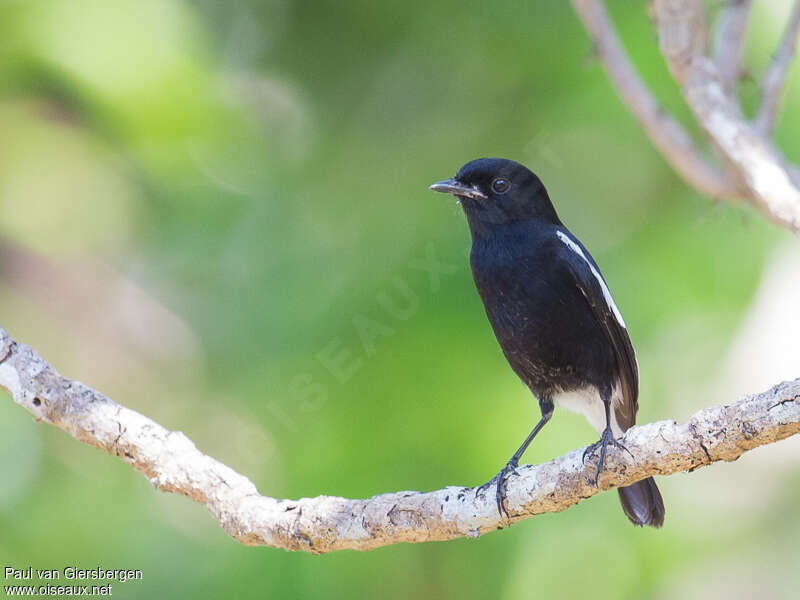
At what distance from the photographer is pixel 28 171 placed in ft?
20.5

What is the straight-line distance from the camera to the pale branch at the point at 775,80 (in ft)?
12.6

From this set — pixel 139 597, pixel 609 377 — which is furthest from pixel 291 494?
pixel 609 377

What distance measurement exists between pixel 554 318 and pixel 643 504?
0.83m

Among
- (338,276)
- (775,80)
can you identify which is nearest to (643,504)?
(775,80)

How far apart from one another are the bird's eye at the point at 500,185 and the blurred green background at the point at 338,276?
72.1 inches

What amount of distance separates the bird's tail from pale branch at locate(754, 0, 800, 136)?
150 centimetres

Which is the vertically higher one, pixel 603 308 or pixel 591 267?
pixel 591 267

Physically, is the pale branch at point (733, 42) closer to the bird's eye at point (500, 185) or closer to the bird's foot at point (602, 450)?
the bird's eye at point (500, 185)

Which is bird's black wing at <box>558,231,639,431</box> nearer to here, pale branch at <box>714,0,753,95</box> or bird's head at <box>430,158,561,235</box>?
bird's head at <box>430,158,561,235</box>

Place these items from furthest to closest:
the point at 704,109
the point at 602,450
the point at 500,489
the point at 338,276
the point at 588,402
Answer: the point at 338,276 → the point at 588,402 → the point at 704,109 → the point at 500,489 → the point at 602,450

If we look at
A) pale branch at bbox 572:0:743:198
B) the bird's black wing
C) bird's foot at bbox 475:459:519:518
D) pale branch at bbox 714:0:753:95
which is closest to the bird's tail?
the bird's black wing

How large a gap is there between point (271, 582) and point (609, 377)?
2.73 m

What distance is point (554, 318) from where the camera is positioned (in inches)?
142

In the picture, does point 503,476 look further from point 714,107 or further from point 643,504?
point 714,107
